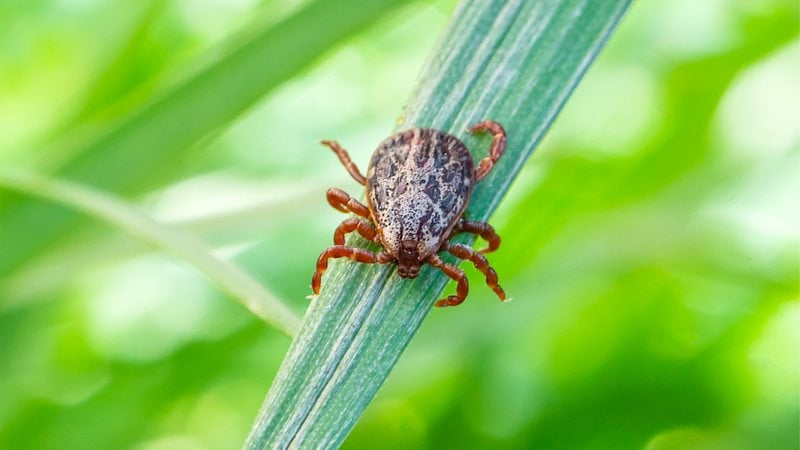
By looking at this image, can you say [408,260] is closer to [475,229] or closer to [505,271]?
[475,229]

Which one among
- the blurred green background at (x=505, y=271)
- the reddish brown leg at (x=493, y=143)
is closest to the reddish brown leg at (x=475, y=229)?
the reddish brown leg at (x=493, y=143)

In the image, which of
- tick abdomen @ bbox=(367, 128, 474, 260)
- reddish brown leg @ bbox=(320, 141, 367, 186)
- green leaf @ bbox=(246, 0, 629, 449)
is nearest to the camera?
green leaf @ bbox=(246, 0, 629, 449)

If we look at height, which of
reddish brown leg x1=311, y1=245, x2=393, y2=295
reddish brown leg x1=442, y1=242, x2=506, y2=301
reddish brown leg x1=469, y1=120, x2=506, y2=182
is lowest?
reddish brown leg x1=311, y1=245, x2=393, y2=295

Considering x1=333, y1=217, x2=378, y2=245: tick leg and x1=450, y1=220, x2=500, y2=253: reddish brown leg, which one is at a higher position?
x1=450, y1=220, x2=500, y2=253: reddish brown leg

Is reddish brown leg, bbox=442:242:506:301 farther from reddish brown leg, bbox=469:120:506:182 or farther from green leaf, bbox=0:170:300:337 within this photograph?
green leaf, bbox=0:170:300:337

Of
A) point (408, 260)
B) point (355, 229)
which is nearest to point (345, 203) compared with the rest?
point (355, 229)

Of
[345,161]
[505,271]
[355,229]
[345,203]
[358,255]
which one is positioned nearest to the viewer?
[358,255]

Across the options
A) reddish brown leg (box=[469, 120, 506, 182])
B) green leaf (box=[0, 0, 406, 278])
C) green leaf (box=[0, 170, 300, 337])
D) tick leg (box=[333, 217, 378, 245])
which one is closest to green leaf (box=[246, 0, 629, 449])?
reddish brown leg (box=[469, 120, 506, 182])
